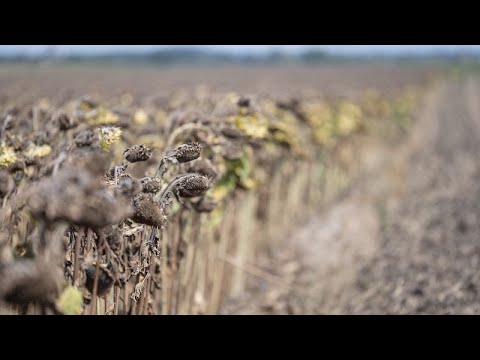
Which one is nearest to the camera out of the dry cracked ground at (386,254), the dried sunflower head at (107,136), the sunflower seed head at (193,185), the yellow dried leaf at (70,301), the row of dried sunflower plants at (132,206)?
the row of dried sunflower plants at (132,206)

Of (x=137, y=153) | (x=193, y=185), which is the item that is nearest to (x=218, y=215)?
(x=193, y=185)

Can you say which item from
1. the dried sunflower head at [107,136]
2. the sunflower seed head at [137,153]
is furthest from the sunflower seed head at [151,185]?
the dried sunflower head at [107,136]

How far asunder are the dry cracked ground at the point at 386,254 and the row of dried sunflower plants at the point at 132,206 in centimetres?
61

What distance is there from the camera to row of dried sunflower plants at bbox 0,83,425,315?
2.54m

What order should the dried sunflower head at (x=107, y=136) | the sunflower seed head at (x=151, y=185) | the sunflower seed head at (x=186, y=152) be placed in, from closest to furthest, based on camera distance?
the dried sunflower head at (x=107, y=136) → the sunflower seed head at (x=151, y=185) → the sunflower seed head at (x=186, y=152)

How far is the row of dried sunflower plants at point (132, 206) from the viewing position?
8.32ft

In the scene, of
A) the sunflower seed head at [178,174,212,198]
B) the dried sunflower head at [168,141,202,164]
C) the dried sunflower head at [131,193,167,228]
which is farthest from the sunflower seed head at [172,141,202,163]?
the dried sunflower head at [131,193,167,228]

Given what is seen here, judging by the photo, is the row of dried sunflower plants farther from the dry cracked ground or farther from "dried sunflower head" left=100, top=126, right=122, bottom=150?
the dry cracked ground

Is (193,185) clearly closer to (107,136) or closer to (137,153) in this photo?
(137,153)

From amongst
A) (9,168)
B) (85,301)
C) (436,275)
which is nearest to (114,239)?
(85,301)

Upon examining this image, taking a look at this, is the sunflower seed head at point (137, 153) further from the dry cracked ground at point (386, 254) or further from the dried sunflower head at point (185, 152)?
the dry cracked ground at point (386, 254)

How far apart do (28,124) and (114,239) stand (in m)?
2.09

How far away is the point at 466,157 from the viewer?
16.1 metres
